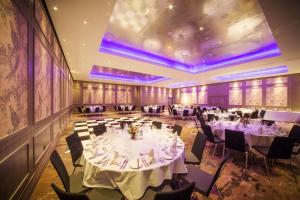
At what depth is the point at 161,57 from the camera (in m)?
6.42

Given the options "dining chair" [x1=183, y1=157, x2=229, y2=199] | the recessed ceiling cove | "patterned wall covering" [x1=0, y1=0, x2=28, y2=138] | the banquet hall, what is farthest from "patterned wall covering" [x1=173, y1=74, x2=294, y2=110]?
"patterned wall covering" [x1=0, y1=0, x2=28, y2=138]

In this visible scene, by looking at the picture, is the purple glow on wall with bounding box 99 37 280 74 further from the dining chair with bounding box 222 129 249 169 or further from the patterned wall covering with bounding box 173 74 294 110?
the patterned wall covering with bounding box 173 74 294 110

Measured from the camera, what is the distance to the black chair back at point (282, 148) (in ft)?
7.75

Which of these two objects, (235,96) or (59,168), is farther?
(235,96)

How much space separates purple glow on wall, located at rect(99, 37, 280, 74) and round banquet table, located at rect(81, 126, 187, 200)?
4104 mm

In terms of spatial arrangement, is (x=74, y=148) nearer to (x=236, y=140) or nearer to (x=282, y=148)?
(x=236, y=140)

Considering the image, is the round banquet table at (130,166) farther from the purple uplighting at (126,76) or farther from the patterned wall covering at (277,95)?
the patterned wall covering at (277,95)

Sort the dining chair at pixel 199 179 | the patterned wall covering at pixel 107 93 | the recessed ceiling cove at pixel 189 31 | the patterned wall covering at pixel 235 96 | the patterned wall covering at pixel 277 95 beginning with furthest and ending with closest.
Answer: the patterned wall covering at pixel 107 93
the patterned wall covering at pixel 235 96
the patterned wall covering at pixel 277 95
the recessed ceiling cove at pixel 189 31
the dining chair at pixel 199 179

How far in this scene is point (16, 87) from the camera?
1497mm

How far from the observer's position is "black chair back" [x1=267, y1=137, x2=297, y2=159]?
2.36m

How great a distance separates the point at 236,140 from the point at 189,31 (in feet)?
10.8

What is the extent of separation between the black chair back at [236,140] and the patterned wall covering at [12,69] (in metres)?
3.53

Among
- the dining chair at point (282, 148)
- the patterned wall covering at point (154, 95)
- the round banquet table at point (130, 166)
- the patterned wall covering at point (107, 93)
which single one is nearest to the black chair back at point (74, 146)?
the round banquet table at point (130, 166)

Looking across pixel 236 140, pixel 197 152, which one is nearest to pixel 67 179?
pixel 197 152
